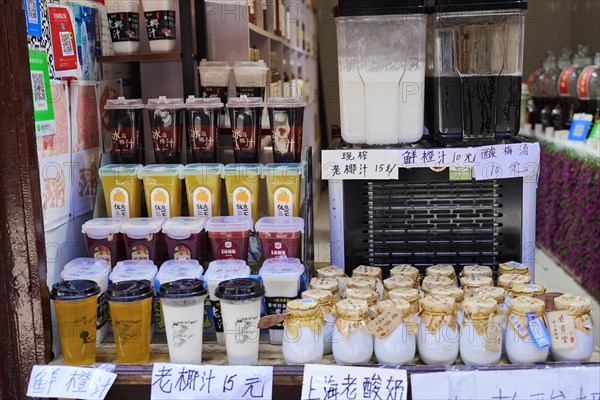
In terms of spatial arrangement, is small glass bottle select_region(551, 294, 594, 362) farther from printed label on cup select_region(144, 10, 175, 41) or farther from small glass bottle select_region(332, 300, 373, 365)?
printed label on cup select_region(144, 10, 175, 41)

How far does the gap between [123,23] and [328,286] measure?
3.79 feet

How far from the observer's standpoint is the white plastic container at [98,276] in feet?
5.91

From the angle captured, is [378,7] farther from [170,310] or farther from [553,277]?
[553,277]

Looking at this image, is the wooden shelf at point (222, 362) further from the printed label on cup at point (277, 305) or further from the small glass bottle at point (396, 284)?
the small glass bottle at point (396, 284)

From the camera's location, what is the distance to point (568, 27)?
27.9 ft

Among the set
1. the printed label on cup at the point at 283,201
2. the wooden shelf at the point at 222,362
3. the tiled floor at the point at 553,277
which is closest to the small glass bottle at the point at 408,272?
the wooden shelf at the point at 222,362

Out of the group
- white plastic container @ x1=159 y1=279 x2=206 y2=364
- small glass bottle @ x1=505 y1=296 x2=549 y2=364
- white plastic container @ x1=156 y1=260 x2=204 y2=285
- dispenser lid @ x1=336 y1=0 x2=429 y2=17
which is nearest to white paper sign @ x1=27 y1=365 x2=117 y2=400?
white plastic container @ x1=159 y1=279 x2=206 y2=364

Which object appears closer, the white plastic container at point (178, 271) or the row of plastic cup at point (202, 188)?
the white plastic container at point (178, 271)

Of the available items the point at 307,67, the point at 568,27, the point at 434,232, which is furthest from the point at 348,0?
the point at 568,27

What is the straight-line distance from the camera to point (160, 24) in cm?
230

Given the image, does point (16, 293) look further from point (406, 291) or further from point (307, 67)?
point (307, 67)

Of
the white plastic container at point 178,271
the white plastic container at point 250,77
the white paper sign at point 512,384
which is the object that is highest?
the white plastic container at point 250,77

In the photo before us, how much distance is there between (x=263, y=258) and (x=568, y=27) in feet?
25.3

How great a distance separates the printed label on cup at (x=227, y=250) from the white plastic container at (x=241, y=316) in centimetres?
26
